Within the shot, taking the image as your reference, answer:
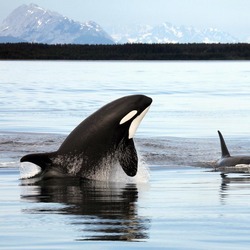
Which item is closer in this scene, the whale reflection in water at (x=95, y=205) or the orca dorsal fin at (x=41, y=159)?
the whale reflection in water at (x=95, y=205)

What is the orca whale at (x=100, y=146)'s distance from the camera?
1189cm

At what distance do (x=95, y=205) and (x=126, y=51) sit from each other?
171204 millimetres

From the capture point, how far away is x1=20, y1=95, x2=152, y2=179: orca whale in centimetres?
1189

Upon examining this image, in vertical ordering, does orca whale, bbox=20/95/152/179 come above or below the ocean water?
above

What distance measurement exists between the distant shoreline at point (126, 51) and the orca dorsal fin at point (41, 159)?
153 m

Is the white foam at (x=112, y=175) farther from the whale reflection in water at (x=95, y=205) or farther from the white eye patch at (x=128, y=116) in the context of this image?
the white eye patch at (x=128, y=116)

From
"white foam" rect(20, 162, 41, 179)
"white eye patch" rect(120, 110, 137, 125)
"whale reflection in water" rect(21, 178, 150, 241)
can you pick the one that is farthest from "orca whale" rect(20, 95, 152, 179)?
"white foam" rect(20, 162, 41, 179)

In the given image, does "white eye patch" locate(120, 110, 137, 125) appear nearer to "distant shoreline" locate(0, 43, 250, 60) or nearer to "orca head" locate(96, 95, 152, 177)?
"orca head" locate(96, 95, 152, 177)

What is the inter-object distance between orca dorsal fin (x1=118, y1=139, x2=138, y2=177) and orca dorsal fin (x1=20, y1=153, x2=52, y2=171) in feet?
2.83

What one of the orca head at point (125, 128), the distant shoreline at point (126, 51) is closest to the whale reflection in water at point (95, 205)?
the orca head at point (125, 128)

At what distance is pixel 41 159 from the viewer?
1180 cm

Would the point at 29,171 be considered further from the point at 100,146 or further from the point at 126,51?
the point at 126,51

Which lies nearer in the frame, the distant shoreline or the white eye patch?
the white eye patch

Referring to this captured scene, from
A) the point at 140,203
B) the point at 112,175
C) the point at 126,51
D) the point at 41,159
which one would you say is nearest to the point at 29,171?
the point at 41,159
